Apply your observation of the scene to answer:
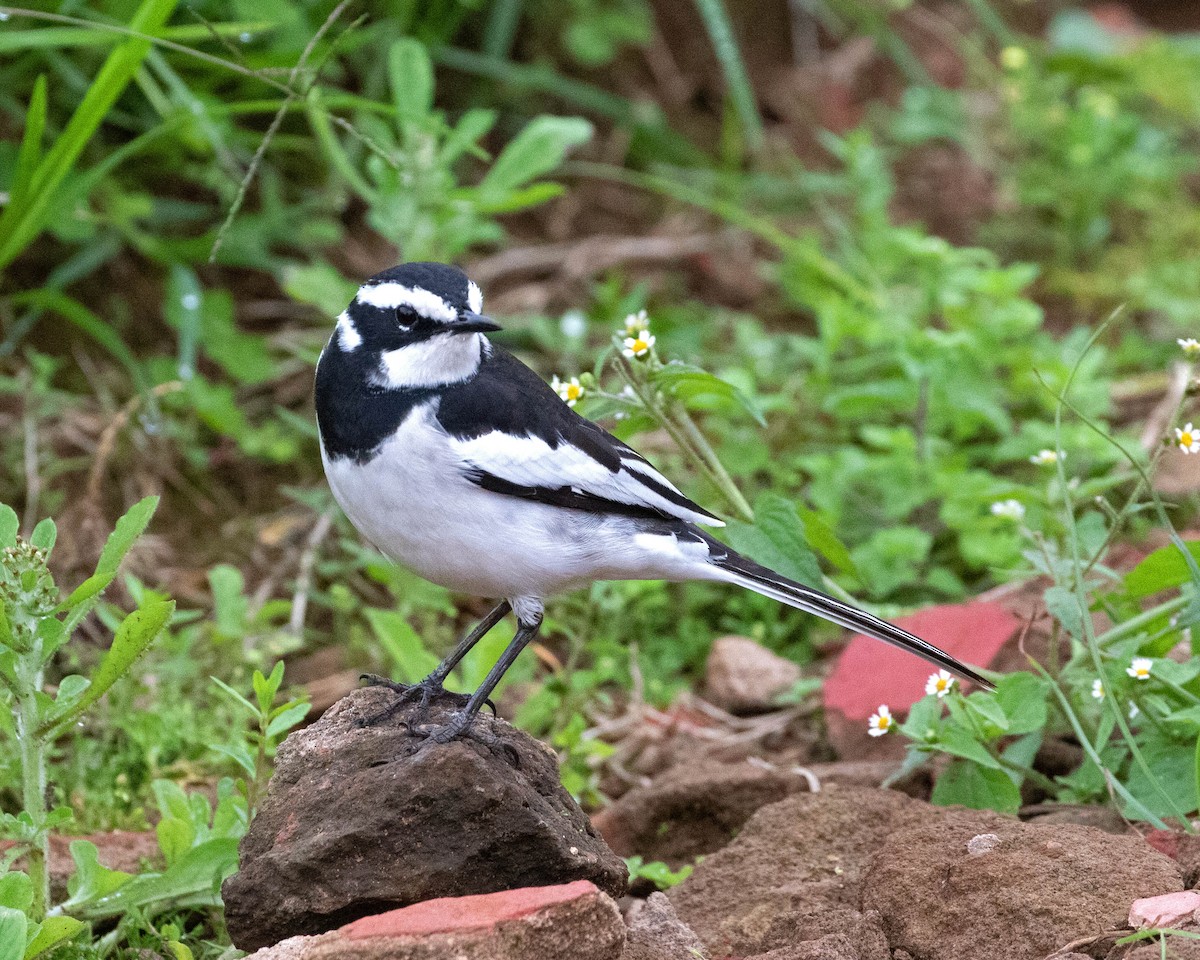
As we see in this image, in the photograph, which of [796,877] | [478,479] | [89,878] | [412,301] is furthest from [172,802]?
[796,877]

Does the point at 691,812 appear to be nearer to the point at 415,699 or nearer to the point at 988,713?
the point at 415,699

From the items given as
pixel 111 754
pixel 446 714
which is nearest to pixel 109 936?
pixel 446 714

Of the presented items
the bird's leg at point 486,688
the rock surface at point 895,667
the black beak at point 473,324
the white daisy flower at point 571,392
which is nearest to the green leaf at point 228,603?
the bird's leg at point 486,688

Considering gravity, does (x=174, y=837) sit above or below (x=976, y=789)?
below

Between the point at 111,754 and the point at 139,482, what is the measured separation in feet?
5.45

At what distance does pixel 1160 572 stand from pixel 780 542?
3.41 ft

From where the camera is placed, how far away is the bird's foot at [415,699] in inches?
147

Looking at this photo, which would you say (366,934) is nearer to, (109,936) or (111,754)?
(109,936)

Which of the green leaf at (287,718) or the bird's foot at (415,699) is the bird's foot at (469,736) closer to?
the bird's foot at (415,699)

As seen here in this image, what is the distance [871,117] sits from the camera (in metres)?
9.33

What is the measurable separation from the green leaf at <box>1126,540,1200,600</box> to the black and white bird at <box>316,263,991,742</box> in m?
0.56

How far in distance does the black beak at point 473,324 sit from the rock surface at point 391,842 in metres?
1.07

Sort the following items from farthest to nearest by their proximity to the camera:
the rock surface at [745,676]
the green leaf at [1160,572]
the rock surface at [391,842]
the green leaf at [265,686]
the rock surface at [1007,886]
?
the rock surface at [745,676]
the green leaf at [1160,572]
the green leaf at [265,686]
the rock surface at [391,842]
the rock surface at [1007,886]

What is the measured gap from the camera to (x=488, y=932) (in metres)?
2.84
